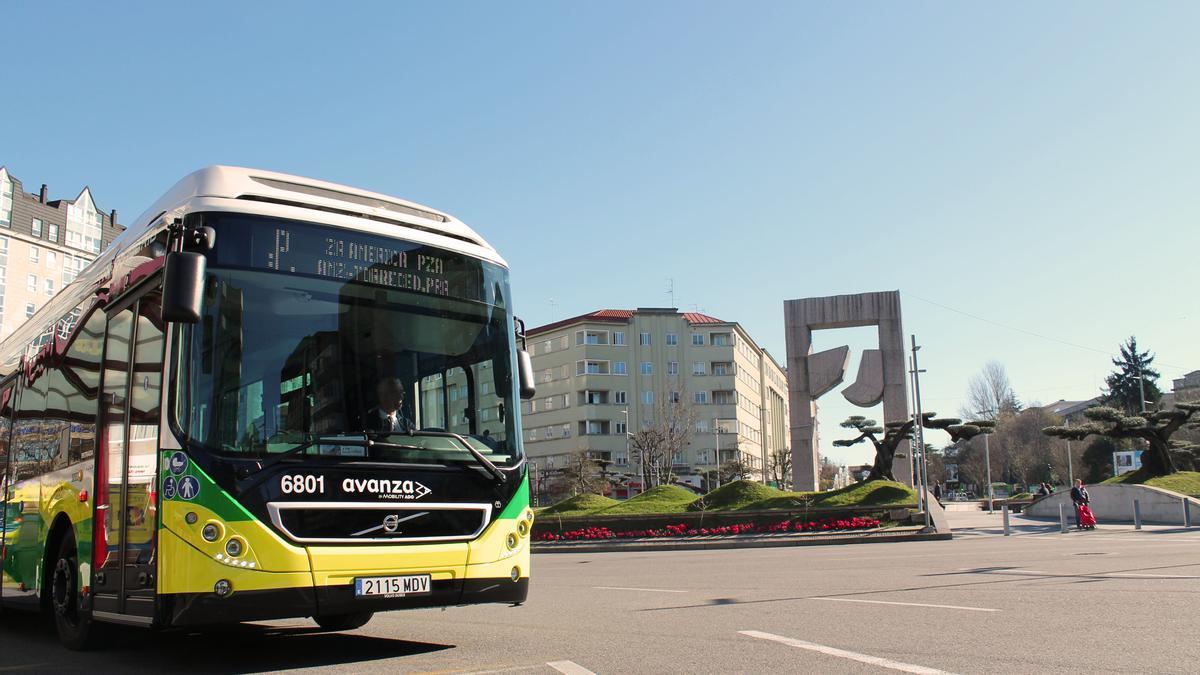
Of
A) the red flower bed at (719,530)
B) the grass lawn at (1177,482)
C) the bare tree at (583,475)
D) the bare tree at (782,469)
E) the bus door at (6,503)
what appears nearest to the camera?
the bus door at (6,503)

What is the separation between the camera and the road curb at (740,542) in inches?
1046

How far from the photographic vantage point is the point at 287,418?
697 cm

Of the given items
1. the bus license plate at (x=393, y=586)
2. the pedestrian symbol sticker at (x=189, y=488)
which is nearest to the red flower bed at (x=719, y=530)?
the bus license plate at (x=393, y=586)

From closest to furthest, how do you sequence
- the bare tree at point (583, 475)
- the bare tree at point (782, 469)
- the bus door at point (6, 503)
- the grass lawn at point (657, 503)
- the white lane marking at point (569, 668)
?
the white lane marking at point (569, 668) → the bus door at point (6, 503) → the grass lawn at point (657, 503) → the bare tree at point (583, 475) → the bare tree at point (782, 469)

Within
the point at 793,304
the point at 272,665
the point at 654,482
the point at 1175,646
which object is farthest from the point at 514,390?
the point at 654,482

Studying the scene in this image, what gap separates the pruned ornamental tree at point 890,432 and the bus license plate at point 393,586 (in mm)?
32797

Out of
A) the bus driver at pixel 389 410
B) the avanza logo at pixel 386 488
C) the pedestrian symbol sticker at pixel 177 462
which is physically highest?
the bus driver at pixel 389 410

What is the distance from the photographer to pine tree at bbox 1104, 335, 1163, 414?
91688 mm

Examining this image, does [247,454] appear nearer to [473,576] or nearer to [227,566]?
[227,566]

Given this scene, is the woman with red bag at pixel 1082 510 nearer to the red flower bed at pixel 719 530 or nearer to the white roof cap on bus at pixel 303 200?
the red flower bed at pixel 719 530

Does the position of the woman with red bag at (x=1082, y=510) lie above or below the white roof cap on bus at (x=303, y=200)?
below

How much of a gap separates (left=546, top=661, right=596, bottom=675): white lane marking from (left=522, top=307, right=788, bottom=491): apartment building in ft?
303

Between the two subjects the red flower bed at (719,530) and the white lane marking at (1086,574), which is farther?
the red flower bed at (719,530)

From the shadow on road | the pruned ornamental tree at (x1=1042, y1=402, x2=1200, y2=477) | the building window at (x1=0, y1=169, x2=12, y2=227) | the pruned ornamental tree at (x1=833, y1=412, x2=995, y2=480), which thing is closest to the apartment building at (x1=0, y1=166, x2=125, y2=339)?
the building window at (x1=0, y1=169, x2=12, y2=227)
